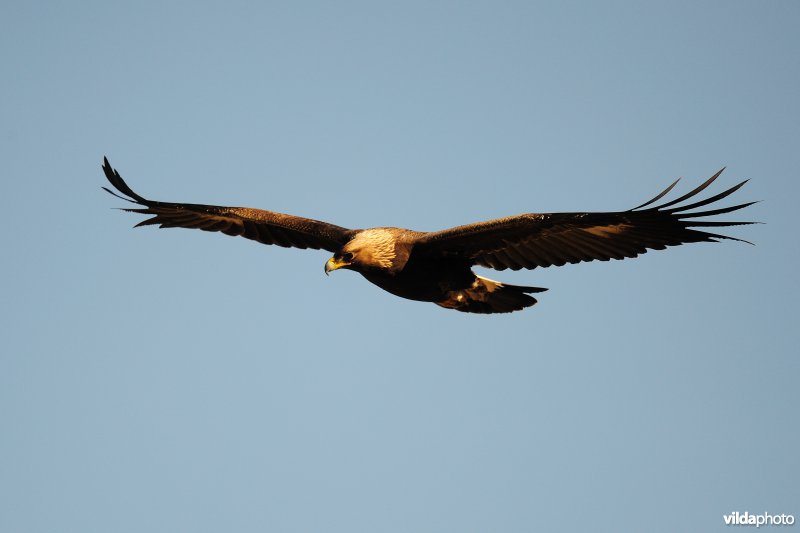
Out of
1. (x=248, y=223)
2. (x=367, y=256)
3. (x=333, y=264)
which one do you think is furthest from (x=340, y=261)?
(x=248, y=223)

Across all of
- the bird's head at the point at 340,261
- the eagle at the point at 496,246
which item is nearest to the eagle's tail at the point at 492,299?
the eagle at the point at 496,246

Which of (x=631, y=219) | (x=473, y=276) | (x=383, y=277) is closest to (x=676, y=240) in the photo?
(x=631, y=219)

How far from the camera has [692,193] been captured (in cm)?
838

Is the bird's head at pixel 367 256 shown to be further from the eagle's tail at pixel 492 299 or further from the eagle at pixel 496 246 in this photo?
the eagle's tail at pixel 492 299

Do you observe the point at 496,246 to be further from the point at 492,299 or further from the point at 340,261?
the point at 340,261

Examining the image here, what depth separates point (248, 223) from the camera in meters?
11.4

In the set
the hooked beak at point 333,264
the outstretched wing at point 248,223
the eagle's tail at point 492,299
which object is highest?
the outstretched wing at point 248,223

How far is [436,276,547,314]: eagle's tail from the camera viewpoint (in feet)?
33.3

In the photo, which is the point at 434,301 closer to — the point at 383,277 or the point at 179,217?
the point at 383,277

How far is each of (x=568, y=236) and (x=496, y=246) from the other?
2.28 feet

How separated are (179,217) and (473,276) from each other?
11.8ft

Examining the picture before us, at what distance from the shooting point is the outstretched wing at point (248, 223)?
1101 centimetres

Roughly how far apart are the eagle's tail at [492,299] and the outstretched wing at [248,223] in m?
1.59

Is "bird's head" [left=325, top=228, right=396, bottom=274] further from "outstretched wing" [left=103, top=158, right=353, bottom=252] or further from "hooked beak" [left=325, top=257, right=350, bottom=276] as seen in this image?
"outstretched wing" [left=103, top=158, right=353, bottom=252]
